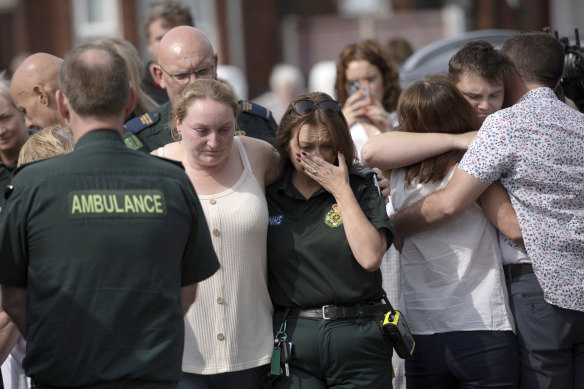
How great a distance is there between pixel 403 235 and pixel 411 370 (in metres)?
0.58

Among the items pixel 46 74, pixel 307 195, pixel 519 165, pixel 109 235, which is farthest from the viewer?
pixel 46 74

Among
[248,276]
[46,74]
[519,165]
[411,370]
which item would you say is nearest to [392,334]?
[411,370]

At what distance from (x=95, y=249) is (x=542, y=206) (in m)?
1.78

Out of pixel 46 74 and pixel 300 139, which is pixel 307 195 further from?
pixel 46 74

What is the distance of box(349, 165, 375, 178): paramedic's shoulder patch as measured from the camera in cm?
359

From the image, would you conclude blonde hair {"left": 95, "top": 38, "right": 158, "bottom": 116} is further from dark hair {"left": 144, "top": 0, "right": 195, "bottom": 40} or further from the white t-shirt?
the white t-shirt

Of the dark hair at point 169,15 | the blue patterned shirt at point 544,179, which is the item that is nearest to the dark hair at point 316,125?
the blue patterned shirt at point 544,179

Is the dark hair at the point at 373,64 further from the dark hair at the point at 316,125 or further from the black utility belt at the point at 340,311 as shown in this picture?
the black utility belt at the point at 340,311

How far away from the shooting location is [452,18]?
16594 mm

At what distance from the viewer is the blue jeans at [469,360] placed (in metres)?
3.43

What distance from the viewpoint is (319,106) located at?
3.57 metres

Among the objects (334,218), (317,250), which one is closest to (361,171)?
(334,218)

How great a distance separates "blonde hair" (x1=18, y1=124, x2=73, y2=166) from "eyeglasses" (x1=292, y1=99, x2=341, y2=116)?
38.4 inches

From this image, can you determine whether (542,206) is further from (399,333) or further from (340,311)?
(340,311)
